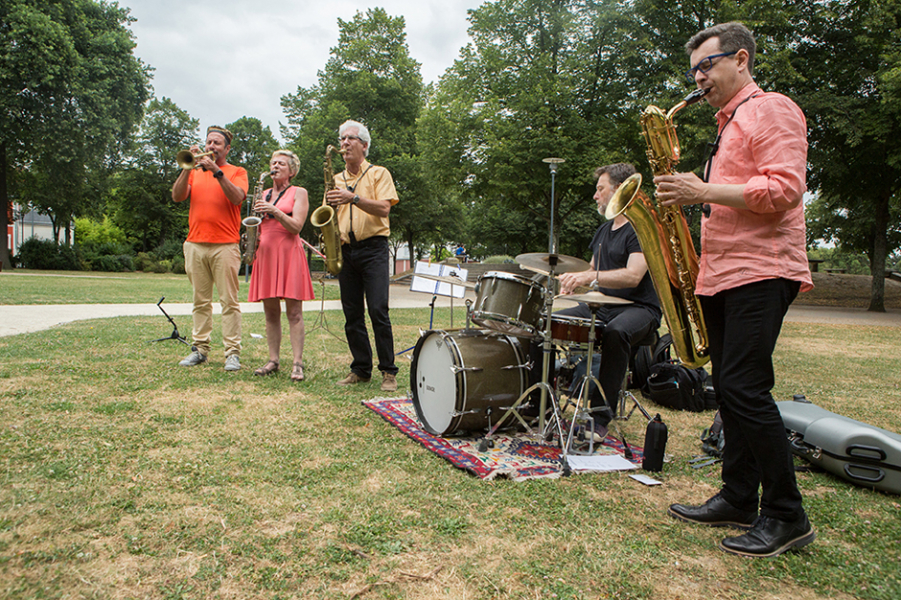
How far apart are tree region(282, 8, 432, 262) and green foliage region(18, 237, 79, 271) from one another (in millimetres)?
14200

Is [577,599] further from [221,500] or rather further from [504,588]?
[221,500]

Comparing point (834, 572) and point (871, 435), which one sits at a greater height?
point (871, 435)

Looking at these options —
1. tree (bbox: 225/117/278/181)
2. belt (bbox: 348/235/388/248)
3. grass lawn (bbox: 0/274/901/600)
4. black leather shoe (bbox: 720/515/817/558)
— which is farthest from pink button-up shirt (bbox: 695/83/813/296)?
tree (bbox: 225/117/278/181)

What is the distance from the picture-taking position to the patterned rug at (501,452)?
134 inches

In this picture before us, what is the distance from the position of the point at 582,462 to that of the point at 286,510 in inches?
72.6

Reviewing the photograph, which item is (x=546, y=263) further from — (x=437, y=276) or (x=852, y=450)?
(x=852, y=450)

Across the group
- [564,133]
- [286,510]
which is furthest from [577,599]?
[564,133]

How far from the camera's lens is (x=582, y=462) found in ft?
11.8

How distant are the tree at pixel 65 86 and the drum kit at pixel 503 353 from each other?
98.1 ft

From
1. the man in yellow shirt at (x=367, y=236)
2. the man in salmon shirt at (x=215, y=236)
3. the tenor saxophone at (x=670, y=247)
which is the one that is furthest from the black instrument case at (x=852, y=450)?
the man in salmon shirt at (x=215, y=236)

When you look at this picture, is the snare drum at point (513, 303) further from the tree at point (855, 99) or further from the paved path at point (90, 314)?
the tree at point (855, 99)

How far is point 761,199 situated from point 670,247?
0.90 metres

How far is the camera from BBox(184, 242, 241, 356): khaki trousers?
5840 millimetres

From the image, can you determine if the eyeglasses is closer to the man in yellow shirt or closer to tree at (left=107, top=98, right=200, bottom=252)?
the man in yellow shirt
